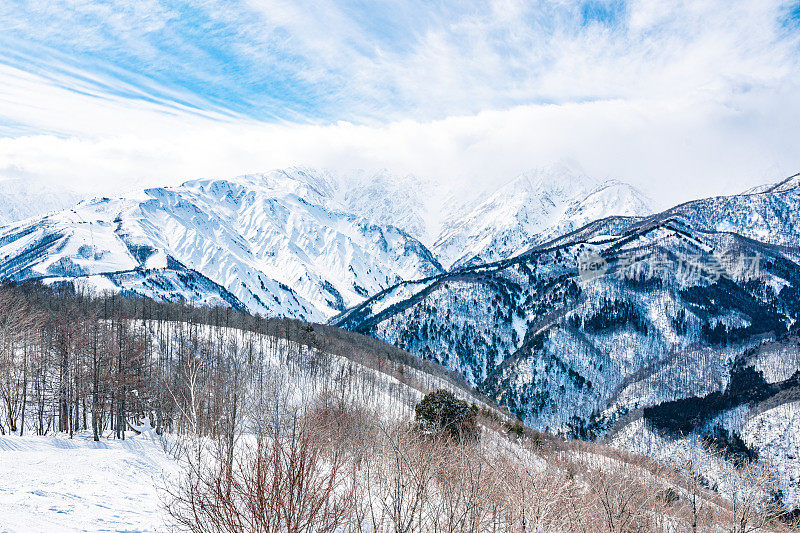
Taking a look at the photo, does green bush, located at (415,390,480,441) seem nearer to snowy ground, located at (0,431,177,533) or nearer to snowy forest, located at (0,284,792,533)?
snowy forest, located at (0,284,792,533)

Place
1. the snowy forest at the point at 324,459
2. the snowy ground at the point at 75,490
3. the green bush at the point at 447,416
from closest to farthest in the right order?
the snowy forest at the point at 324,459 < the snowy ground at the point at 75,490 < the green bush at the point at 447,416

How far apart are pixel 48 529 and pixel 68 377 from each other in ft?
120

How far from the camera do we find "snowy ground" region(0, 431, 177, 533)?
20016 millimetres

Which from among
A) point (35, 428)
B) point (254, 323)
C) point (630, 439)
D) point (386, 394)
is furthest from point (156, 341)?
point (630, 439)

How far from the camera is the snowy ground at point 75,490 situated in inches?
788

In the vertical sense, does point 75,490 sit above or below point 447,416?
above

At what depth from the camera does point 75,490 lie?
2438 cm

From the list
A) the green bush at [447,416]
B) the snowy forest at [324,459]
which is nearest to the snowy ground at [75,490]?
the snowy forest at [324,459]

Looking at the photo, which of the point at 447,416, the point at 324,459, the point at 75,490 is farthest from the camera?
the point at 447,416

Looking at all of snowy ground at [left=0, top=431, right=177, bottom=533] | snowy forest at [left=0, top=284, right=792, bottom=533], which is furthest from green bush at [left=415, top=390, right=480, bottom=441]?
snowy ground at [left=0, top=431, right=177, bottom=533]

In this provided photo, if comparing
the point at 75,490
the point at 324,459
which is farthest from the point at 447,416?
the point at 75,490

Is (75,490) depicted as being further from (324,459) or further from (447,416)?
(447,416)

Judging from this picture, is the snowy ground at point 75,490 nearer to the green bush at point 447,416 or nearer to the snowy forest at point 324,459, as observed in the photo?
the snowy forest at point 324,459

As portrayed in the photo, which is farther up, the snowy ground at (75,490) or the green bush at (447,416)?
the snowy ground at (75,490)
